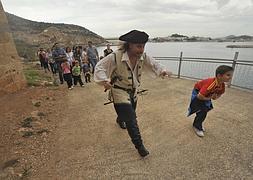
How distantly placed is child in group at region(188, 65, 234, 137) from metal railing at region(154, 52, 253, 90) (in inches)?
131

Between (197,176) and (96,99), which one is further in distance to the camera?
(96,99)

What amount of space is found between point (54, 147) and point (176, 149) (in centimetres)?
202

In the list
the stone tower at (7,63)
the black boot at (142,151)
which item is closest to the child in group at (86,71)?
the stone tower at (7,63)

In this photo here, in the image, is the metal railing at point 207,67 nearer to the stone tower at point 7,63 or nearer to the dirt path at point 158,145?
the dirt path at point 158,145

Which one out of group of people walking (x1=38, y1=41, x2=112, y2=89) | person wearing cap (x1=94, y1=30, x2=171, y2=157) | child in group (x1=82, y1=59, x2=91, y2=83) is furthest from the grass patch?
person wearing cap (x1=94, y1=30, x2=171, y2=157)

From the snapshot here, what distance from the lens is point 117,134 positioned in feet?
11.7

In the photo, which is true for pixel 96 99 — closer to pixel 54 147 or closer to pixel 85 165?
pixel 54 147

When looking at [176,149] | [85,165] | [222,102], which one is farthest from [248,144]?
[85,165]

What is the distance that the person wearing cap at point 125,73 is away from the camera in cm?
250

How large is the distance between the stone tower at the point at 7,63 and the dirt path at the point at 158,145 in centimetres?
197

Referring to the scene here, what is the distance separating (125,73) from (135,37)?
0.50 meters

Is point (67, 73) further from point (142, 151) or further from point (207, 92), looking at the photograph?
point (207, 92)

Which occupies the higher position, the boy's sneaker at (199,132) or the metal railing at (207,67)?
the metal railing at (207,67)

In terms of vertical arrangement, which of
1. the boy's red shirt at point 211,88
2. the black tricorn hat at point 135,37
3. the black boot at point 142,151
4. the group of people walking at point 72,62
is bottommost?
the black boot at point 142,151
